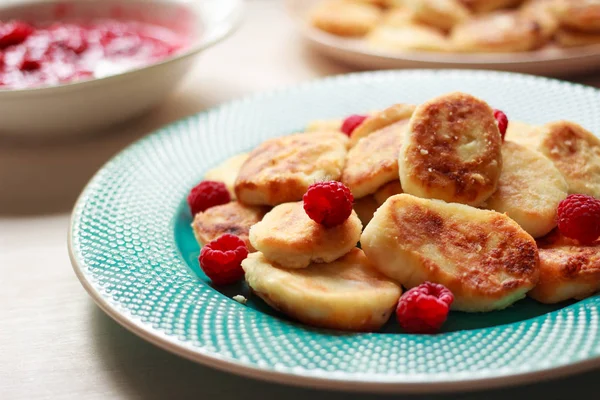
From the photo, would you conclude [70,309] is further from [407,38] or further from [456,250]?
[407,38]

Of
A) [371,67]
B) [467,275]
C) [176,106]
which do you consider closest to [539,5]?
[371,67]

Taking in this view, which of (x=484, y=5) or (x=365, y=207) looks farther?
(x=484, y=5)

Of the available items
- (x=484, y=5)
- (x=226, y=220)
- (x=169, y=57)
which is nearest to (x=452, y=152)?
(x=226, y=220)

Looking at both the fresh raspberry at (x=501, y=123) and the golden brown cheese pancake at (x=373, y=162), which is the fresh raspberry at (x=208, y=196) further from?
the fresh raspberry at (x=501, y=123)

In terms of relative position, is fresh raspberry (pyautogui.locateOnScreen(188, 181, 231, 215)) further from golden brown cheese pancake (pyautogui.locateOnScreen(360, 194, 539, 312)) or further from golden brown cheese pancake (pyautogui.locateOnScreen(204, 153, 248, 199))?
golden brown cheese pancake (pyautogui.locateOnScreen(360, 194, 539, 312))

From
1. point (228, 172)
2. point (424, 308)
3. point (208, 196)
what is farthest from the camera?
point (228, 172)

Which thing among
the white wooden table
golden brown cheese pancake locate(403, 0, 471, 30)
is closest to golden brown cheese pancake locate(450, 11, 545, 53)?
golden brown cheese pancake locate(403, 0, 471, 30)
